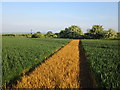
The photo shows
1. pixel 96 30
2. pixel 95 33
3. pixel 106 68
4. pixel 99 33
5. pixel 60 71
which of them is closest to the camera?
pixel 60 71

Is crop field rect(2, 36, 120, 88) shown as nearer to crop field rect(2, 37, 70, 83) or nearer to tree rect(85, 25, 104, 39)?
crop field rect(2, 37, 70, 83)

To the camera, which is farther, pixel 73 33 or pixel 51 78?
pixel 73 33

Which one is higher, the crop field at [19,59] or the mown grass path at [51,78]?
the crop field at [19,59]

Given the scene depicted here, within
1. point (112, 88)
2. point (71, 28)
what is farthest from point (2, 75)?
point (71, 28)

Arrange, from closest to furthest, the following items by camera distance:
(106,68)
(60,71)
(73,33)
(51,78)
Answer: (51,78) < (60,71) < (106,68) < (73,33)

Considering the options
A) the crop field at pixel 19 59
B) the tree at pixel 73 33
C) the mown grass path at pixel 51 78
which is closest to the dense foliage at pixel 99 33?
the tree at pixel 73 33

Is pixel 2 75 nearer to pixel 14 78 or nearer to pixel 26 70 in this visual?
pixel 14 78

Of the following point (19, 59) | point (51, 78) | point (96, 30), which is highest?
point (96, 30)

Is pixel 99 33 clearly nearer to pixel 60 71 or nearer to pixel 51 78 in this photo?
pixel 60 71

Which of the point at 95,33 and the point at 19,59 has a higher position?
the point at 95,33

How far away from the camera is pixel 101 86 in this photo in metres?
4.20

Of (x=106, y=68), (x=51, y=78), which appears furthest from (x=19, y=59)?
(x=106, y=68)

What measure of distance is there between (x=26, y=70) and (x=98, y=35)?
62.4 m

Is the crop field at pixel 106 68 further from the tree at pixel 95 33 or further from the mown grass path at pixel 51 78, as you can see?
the tree at pixel 95 33
